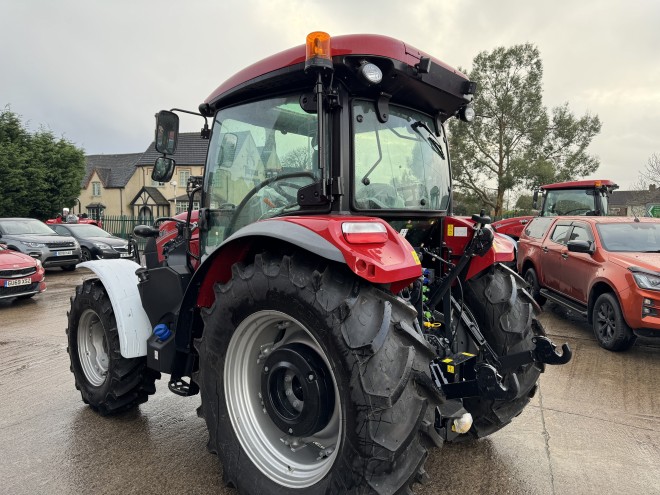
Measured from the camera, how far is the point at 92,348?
3.93 m

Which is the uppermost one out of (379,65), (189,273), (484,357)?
(379,65)

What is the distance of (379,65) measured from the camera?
7.70 feet

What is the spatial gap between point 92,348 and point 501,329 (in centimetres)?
330

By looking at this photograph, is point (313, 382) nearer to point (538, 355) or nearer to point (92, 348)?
point (538, 355)

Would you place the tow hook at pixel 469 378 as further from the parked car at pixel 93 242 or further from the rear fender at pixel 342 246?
the parked car at pixel 93 242

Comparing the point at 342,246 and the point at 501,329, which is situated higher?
the point at 342,246

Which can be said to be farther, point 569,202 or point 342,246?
point 569,202

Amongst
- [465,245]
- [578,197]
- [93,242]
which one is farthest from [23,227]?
[578,197]

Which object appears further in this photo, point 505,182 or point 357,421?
point 505,182

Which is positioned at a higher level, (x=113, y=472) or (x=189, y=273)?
(x=189, y=273)

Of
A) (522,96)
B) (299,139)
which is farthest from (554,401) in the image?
(522,96)

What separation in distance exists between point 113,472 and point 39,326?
534 centimetres

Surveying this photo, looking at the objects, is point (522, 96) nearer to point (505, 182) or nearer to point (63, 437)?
point (505, 182)

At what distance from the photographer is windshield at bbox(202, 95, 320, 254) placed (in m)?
2.64
